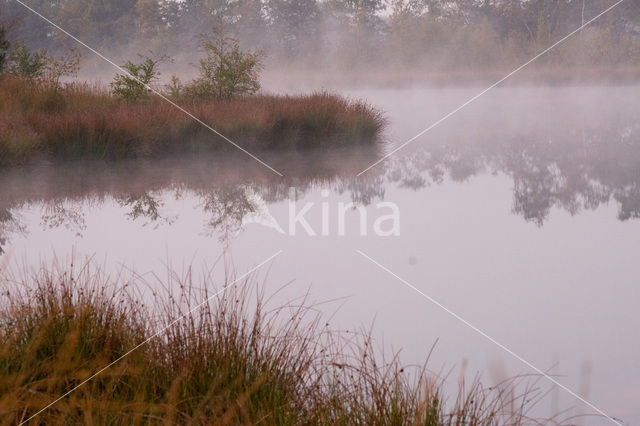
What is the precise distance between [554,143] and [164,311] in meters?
12.4

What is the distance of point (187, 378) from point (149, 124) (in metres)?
9.22

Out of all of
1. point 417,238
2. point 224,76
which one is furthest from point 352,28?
point 417,238

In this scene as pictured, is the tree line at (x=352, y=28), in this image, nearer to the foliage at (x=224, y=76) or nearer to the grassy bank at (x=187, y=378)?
the foliage at (x=224, y=76)

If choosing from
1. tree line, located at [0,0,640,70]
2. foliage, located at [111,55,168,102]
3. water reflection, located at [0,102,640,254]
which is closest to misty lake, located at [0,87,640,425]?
water reflection, located at [0,102,640,254]

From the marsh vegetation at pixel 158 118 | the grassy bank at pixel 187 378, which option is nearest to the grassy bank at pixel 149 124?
the marsh vegetation at pixel 158 118

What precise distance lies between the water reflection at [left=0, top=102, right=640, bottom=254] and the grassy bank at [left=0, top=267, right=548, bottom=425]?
3.40 metres

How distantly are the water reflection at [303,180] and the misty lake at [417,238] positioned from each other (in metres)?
0.04

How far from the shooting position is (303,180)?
1005cm

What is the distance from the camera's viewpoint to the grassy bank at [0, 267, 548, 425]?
9.22ft

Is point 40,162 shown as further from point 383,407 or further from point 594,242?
point 383,407

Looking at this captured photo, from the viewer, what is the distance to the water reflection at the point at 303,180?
26.6 feet

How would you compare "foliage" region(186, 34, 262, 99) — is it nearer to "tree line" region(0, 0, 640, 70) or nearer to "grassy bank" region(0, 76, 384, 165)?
"grassy bank" region(0, 76, 384, 165)

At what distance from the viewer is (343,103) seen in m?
14.8

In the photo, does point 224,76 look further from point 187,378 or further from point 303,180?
point 187,378
